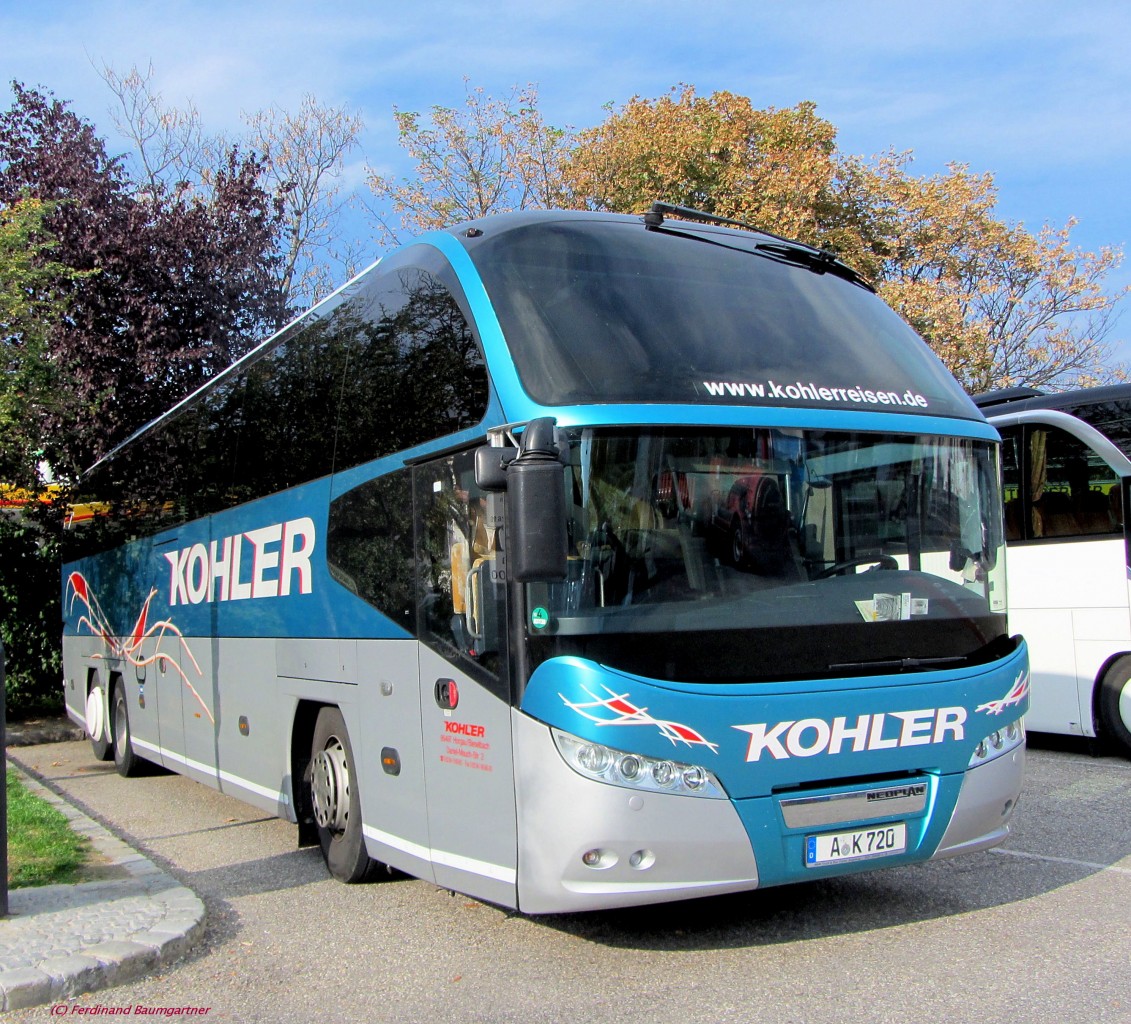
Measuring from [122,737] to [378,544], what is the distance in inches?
289

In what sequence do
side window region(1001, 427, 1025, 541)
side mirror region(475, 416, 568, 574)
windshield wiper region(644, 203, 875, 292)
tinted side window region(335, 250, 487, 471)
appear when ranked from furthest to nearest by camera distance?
side window region(1001, 427, 1025, 541)
windshield wiper region(644, 203, 875, 292)
tinted side window region(335, 250, 487, 471)
side mirror region(475, 416, 568, 574)

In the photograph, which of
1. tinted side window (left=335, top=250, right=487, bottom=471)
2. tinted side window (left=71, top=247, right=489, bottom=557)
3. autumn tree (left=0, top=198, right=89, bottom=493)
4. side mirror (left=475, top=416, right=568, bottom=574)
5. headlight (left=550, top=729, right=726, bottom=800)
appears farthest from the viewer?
autumn tree (left=0, top=198, right=89, bottom=493)

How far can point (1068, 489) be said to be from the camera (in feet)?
37.0

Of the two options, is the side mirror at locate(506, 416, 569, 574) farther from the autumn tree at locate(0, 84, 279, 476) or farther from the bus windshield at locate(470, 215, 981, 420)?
the autumn tree at locate(0, 84, 279, 476)

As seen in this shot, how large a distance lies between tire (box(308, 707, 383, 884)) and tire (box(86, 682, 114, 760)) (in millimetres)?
6494

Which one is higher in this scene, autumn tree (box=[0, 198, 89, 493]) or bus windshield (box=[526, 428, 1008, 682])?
autumn tree (box=[0, 198, 89, 493])

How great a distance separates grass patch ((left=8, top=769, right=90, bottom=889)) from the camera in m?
6.80

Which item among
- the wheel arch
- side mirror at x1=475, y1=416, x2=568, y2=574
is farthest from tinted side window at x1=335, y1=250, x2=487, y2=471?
the wheel arch

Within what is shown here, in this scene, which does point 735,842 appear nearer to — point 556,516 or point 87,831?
point 556,516

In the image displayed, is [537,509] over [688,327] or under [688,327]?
under

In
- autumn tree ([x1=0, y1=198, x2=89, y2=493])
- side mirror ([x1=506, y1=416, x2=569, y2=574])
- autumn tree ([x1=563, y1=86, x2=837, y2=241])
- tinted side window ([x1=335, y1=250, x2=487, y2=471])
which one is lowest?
side mirror ([x1=506, y1=416, x2=569, y2=574])

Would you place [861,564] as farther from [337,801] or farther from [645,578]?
[337,801]

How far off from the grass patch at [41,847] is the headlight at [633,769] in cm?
370

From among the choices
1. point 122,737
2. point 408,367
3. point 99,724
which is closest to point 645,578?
point 408,367
